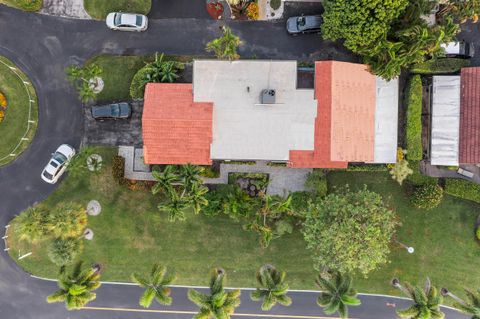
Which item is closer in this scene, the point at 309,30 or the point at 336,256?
the point at 336,256

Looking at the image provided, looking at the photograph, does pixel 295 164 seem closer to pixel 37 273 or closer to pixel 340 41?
pixel 340 41

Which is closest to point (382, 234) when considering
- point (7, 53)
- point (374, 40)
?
point (374, 40)

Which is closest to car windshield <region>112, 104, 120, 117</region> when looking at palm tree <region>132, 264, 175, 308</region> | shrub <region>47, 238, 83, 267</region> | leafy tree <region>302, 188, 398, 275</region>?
shrub <region>47, 238, 83, 267</region>

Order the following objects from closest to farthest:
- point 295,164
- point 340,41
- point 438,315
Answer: point 438,315 → point 295,164 → point 340,41

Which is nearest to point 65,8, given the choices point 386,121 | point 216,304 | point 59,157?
point 59,157

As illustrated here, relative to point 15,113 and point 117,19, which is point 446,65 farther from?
point 15,113

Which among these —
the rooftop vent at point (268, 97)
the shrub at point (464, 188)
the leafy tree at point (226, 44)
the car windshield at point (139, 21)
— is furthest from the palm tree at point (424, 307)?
the car windshield at point (139, 21)
